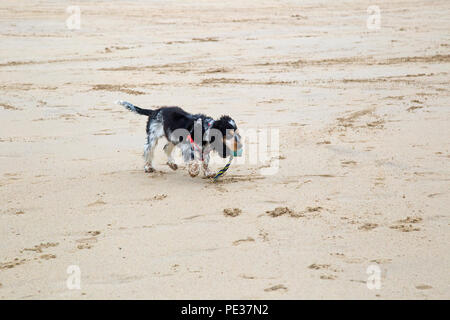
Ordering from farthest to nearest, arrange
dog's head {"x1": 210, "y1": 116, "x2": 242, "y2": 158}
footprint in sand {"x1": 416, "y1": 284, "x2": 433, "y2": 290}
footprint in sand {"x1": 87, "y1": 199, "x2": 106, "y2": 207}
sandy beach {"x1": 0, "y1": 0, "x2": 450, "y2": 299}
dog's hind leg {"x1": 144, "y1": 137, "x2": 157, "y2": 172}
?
1. dog's hind leg {"x1": 144, "y1": 137, "x2": 157, "y2": 172}
2. dog's head {"x1": 210, "y1": 116, "x2": 242, "y2": 158}
3. footprint in sand {"x1": 87, "y1": 199, "x2": 106, "y2": 207}
4. sandy beach {"x1": 0, "y1": 0, "x2": 450, "y2": 299}
5. footprint in sand {"x1": 416, "y1": 284, "x2": 433, "y2": 290}

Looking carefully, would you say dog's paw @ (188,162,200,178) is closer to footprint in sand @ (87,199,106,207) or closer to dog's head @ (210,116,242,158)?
dog's head @ (210,116,242,158)

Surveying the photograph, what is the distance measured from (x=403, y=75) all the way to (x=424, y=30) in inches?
262

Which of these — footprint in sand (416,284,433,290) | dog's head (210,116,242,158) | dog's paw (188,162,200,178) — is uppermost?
dog's head (210,116,242,158)

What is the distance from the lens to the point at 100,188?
6129 mm

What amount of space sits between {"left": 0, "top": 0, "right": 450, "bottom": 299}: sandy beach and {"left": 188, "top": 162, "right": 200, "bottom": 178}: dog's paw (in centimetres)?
11

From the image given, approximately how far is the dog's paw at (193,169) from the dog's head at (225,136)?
1.09 feet

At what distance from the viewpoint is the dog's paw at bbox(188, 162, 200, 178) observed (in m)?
6.40

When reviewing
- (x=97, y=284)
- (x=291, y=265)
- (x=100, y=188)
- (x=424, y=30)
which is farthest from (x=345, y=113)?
(x=424, y=30)

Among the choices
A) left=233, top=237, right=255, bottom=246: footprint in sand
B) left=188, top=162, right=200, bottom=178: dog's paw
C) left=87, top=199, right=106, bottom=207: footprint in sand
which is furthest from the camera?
left=188, top=162, right=200, bottom=178: dog's paw

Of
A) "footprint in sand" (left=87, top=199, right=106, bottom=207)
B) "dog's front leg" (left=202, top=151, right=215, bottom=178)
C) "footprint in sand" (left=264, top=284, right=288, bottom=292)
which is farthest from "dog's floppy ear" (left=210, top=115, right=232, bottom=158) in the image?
"footprint in sand" (left=264, top=284, right=288, bottom=292)

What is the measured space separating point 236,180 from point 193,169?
483 millimetres

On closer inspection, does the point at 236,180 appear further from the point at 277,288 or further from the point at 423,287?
the point at 423,287

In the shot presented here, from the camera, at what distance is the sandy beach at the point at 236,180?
4145mm

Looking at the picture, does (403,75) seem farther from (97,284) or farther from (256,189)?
(97,284)
